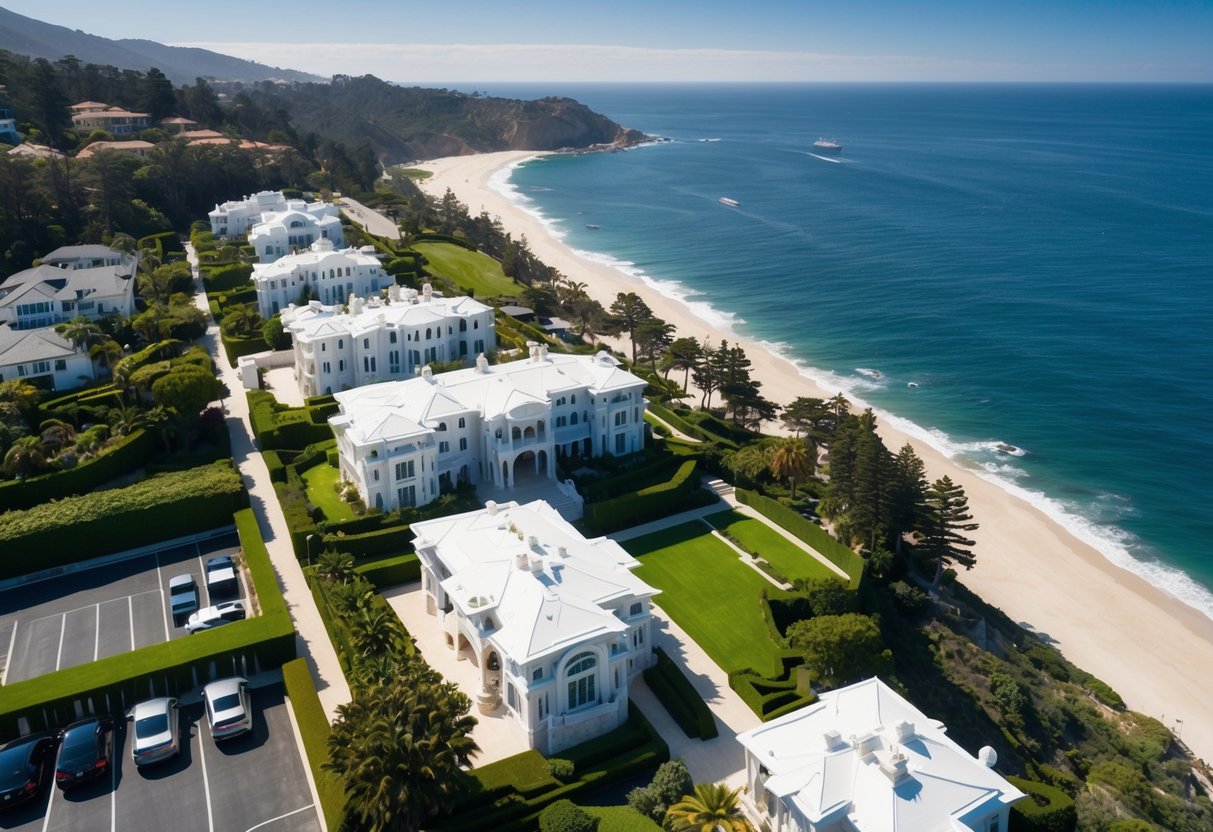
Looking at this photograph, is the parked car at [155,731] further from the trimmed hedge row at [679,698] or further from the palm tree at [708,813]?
the trimmed hedge row at [679,698]

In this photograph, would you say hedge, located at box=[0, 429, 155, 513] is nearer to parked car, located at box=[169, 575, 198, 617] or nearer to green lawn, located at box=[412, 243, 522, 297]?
parked car, located at box=[169, 575, 198, 617]

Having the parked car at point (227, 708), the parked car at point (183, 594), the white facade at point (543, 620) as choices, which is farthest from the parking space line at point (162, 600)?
the white facade at point (543, 620)

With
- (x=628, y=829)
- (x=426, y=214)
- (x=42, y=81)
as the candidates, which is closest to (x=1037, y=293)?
(x=426, y=214)

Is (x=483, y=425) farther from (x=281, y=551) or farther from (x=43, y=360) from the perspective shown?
(x=43, y=360)

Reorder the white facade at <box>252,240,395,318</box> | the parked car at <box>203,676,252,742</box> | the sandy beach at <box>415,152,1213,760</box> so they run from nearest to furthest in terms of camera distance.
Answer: the parked car at <box>203,676,252,742</box>, the sandy beach at <box>415,152,1213,760</box>, the white facade at <box>252,240,395,318</box>

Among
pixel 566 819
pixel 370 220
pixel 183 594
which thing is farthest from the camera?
pixel 370 220

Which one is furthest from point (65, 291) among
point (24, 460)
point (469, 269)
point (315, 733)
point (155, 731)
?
point (315, 733)

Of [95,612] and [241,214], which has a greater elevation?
[241,214]

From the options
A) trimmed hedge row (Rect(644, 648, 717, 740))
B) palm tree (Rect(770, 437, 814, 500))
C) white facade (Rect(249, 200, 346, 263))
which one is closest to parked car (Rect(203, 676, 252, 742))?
trimmed hedge row (Rect(644, 648, 717, 740))
